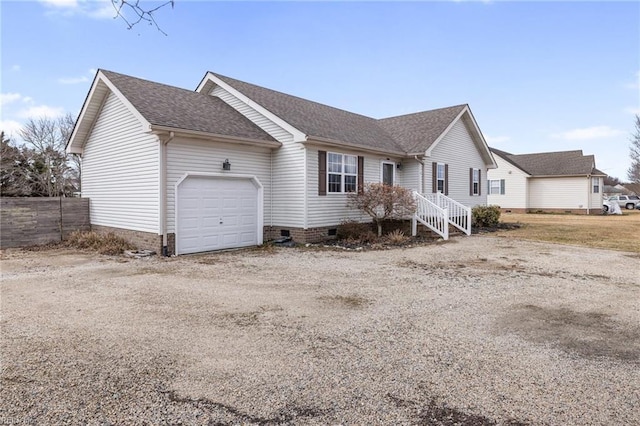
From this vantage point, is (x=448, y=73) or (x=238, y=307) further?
(x=448, y=73)

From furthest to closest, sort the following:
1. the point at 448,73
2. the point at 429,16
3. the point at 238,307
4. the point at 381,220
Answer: the point at 448,73, the point at 381,220, the point at 429,16, the point at 238,307

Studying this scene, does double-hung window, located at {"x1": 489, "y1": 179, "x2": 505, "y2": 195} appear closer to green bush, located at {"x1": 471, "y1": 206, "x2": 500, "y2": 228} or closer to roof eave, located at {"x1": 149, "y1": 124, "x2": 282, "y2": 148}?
green bush, located at {"x1": 471, "y1": 206, "x2": 500, "y2": 228}

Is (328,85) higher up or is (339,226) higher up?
(328,85)

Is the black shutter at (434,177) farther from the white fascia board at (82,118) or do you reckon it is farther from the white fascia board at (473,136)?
the white fascia board at (82,118)

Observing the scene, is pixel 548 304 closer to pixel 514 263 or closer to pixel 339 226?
pixel 514 263

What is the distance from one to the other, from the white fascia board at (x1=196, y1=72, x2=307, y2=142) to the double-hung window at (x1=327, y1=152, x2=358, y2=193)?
153cm

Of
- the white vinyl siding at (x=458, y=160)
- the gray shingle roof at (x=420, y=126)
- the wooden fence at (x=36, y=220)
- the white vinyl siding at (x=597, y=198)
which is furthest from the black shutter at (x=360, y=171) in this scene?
the white vinyl siding at (x=597, y=198)

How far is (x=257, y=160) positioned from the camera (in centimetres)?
1295

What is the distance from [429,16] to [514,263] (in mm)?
8901

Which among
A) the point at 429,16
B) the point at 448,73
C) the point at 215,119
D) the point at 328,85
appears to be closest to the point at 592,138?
the point at 448,73

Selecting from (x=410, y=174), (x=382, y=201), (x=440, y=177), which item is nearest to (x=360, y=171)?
(x=382, y=201)

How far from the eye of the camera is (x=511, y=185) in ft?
106

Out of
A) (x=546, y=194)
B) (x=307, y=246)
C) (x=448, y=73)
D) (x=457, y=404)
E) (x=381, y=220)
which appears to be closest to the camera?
(x=457, y=404)

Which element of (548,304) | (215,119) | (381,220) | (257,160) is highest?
(215,119)
